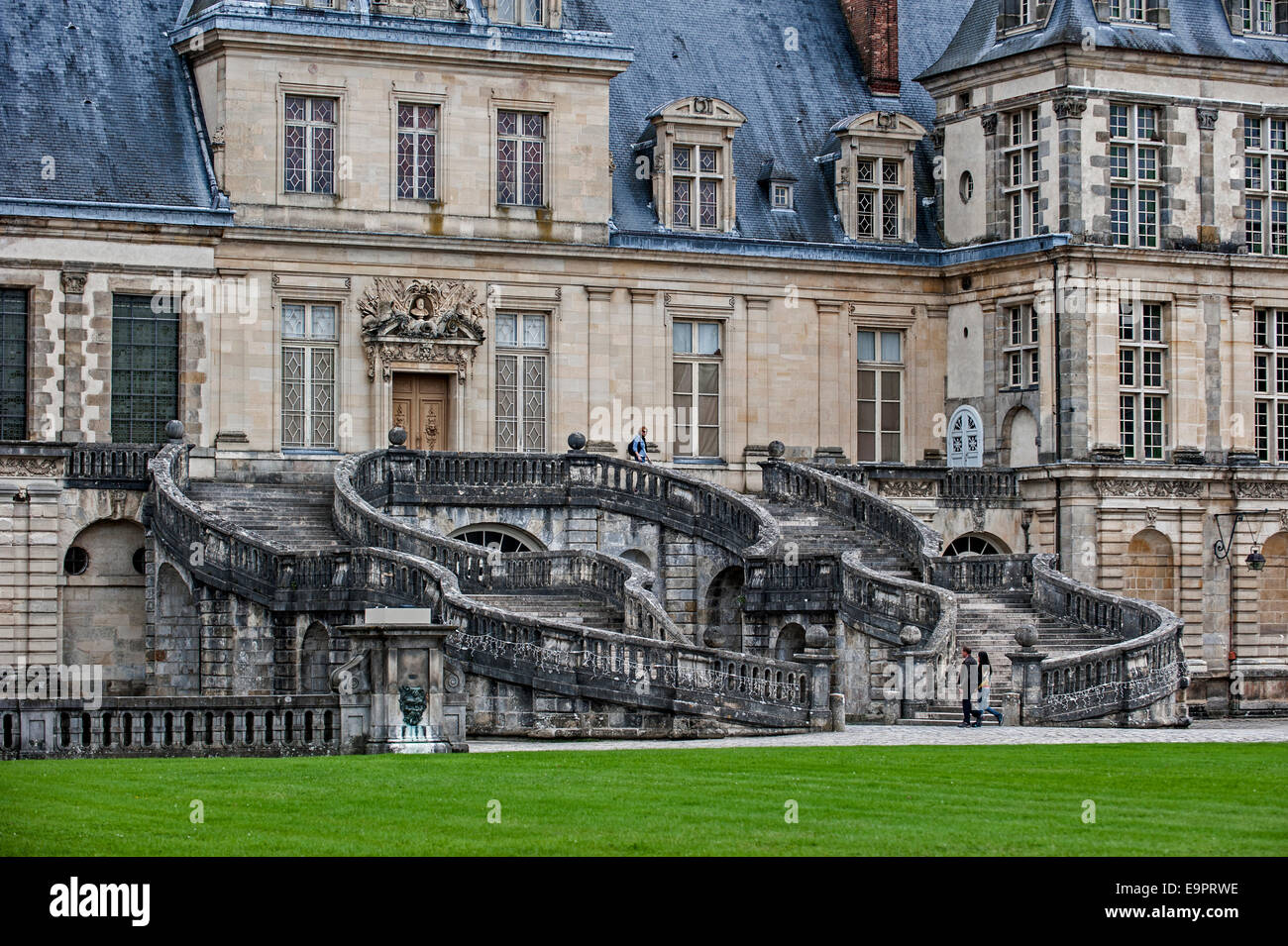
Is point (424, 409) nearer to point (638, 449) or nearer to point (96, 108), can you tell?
point (638, 449)

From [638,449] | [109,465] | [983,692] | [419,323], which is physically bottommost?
[983,692]

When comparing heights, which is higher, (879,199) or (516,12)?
(516,12)

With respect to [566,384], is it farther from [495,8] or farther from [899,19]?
[899,19]

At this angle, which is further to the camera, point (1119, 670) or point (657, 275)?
point (657, 275)

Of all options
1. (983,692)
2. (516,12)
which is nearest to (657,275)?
(516,12)

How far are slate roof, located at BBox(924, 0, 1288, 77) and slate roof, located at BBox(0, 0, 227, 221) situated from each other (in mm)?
16387

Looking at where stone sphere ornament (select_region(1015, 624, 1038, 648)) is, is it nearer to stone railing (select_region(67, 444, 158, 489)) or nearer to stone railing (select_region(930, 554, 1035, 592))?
stone railing (select_region(930, 554, 1035, 592))

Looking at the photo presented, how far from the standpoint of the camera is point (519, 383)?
51.0 m

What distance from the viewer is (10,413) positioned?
4688 centimetres

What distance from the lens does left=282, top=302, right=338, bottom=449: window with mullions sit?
48938mm

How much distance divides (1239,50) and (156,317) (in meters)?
23.2

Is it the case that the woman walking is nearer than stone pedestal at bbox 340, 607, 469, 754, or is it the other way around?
stone pedestal at bbox 340, 607, 469, 754

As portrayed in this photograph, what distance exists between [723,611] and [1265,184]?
51.9ft

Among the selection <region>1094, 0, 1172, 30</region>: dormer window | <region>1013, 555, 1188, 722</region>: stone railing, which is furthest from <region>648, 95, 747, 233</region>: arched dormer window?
<region>1013, 555, 1188, 722</region>: stone railing
